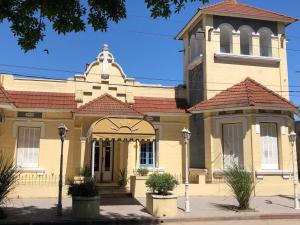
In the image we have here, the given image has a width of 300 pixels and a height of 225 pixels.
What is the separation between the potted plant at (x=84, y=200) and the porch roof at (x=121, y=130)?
11.2ft

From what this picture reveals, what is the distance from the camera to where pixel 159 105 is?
20.9 meters

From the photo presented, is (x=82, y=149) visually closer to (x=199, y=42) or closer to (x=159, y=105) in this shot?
(x=159, y=105)

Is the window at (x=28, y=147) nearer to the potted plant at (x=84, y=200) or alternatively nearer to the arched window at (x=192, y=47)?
the potted plant at (x=84, y=200)

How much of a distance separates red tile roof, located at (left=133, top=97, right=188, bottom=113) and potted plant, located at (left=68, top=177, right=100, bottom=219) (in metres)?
8.22

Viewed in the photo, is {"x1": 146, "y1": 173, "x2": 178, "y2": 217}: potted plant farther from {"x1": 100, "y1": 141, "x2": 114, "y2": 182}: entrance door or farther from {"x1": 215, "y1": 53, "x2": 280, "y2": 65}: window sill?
{"x1": 215, "y1": 53, "x2": 280, "y2": 65}: window sill

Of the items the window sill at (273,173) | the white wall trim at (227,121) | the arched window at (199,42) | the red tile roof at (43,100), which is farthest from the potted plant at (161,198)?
the arched window at (199,42)

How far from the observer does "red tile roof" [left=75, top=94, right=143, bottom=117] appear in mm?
18375

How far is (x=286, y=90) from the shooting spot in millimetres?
20578

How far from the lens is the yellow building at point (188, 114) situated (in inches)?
715

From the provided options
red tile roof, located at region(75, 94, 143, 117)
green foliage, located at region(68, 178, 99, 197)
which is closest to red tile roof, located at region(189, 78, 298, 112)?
red tile roof, located at region(75, 94, 143, 117)

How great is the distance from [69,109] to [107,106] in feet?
6.49

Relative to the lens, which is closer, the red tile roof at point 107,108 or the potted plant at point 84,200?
the potted plant at point 84,200

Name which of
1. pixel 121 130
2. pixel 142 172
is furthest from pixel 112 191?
pixel 121 130

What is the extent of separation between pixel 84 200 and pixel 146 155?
8304 mm
